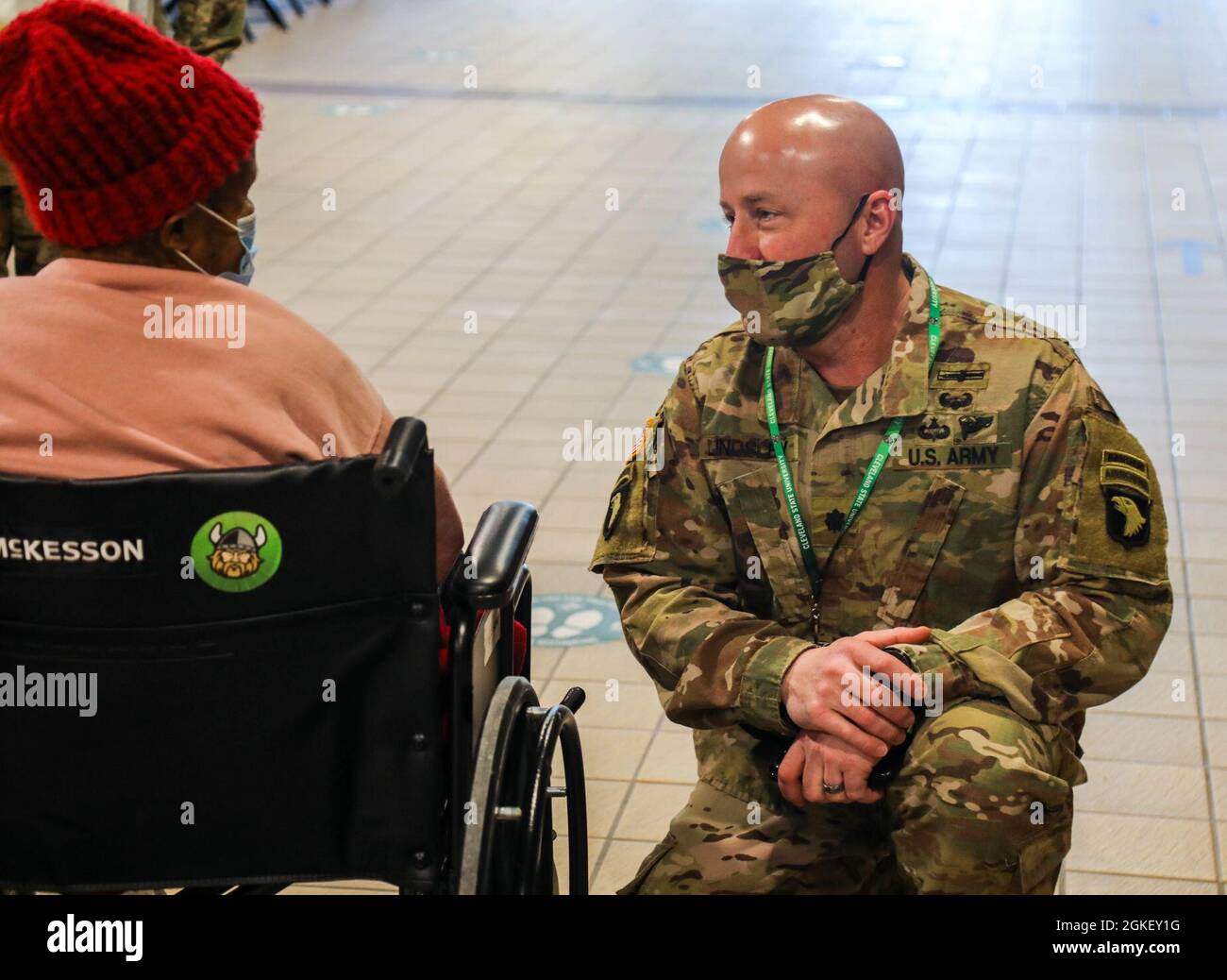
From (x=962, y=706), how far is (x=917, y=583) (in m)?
A: 0.22

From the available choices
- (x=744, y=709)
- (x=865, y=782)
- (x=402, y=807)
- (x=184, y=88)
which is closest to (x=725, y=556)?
(x=744, y=709)

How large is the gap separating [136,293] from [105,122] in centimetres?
20

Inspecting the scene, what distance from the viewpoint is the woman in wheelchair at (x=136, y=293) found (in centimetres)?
191

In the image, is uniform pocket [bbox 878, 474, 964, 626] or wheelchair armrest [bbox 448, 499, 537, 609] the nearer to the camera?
wheelchair armrest [bbox 448, 499, 537, 609]

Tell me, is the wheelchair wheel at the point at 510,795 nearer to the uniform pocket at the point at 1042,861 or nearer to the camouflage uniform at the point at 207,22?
the uniform pocket at the point at 1042,861

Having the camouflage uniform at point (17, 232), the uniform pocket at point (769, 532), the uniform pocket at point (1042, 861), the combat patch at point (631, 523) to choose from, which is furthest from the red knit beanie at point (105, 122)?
the camouflage uniform at point (17, 232)

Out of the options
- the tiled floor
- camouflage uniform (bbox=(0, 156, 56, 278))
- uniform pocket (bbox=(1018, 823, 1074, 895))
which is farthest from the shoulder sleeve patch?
camouflage uniform (bbox=(0, 156, 56, 278))

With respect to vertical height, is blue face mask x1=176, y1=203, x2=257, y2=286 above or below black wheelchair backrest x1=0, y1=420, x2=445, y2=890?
above

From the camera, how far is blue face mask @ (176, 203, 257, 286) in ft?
6.79

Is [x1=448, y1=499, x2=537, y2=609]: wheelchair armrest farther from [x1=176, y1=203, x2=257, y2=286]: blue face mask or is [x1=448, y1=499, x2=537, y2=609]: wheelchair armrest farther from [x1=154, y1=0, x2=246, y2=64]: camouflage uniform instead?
[x1=154, y1=0, x2=246, y2=64]: camouflage uniform

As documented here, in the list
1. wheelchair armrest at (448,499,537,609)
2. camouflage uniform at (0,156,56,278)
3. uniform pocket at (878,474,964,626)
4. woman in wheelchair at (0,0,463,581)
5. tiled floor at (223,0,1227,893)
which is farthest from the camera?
camouflage uniform at (0,156,56,278)

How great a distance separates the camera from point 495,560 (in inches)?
83.0

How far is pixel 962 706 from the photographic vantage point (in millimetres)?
2002

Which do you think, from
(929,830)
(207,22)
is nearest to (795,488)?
(929,830)
